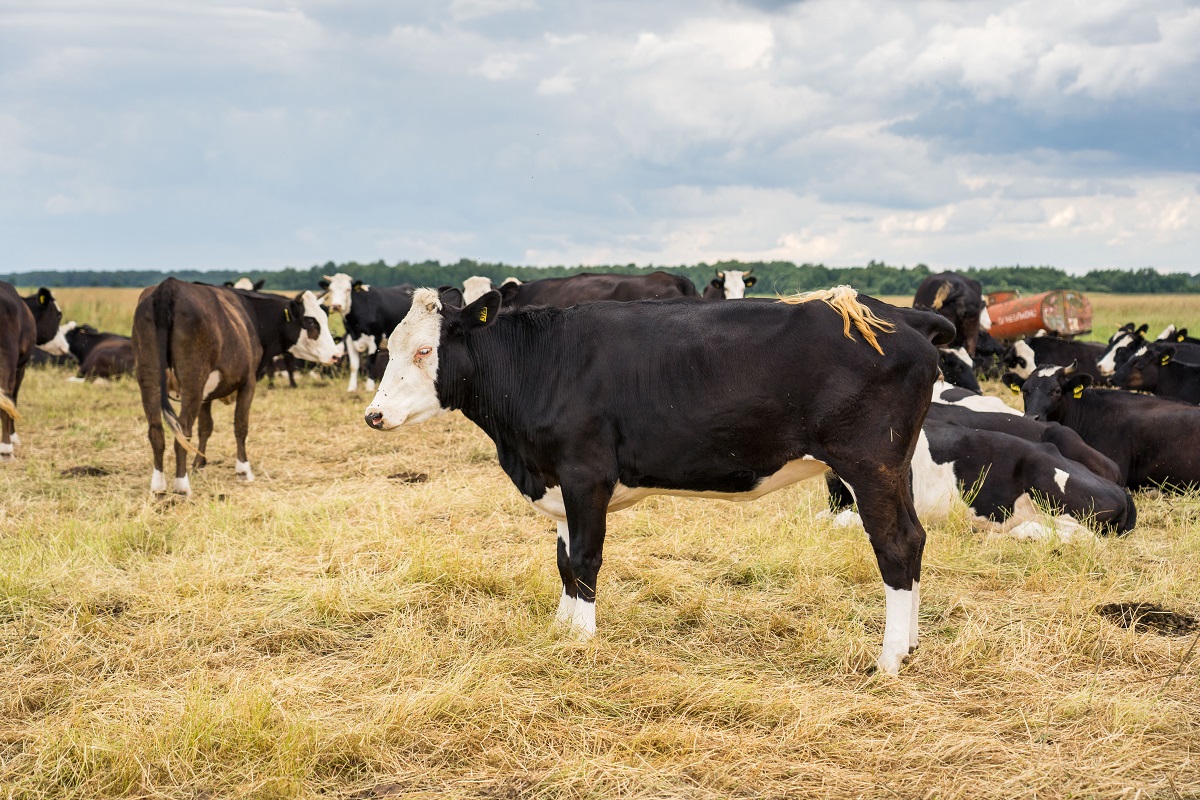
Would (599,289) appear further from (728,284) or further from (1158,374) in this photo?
(1158,374)

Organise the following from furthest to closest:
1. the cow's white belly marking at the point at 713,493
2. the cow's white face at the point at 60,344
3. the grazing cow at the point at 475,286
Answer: the grazing cow at the point at 475,286, the cow's white face at the point at 60,344, the cow's white belly marking at the point at 713,493

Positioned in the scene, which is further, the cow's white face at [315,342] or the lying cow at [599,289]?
the lying cow at [599,289]

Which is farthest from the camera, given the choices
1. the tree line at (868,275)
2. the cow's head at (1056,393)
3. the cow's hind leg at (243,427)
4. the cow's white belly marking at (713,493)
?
the tree line at (868,275)

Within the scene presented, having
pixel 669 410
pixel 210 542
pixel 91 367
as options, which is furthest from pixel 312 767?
pixel 91 367

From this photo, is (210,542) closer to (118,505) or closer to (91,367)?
(118,505)

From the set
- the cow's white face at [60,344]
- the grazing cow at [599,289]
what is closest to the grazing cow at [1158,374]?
the grazing cow at [599,289]

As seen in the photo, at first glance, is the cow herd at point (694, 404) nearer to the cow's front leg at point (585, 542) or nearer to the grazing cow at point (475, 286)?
the cow's front leg at point (585, 542)

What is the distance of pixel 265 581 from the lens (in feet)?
20.5

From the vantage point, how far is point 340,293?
18.5 m

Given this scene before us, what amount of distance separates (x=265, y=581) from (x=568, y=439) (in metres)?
2.39

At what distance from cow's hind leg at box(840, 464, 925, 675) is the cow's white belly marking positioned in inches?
10.5

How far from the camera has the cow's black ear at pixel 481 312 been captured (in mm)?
5508

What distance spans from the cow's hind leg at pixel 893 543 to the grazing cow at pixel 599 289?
29.0ft

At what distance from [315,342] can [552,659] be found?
919 cm
